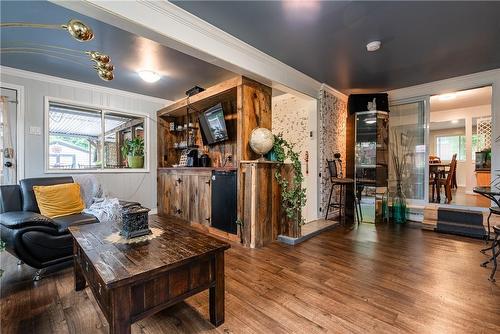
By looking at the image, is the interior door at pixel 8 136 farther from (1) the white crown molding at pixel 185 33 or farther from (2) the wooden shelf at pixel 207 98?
(1) the white crown molding at pixel 185 33

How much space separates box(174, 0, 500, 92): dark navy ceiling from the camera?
7.07 feet

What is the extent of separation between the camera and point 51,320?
1.60 meters

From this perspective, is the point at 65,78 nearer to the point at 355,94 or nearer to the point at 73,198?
the point at 73,198

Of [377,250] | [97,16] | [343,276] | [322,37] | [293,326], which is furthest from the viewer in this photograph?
[377,250]

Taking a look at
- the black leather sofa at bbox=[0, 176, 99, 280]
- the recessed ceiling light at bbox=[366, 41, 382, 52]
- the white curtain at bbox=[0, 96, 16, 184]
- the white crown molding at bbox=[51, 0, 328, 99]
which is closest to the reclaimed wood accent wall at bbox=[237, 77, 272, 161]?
the white crown molding at bbox=[51, 0, 328, 99]

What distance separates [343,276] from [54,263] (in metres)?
2.85

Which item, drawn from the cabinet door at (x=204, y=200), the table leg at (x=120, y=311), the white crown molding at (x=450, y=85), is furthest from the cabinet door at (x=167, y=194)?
the white crown molding at (x=450, y=85)

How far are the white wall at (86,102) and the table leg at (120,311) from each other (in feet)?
12.4

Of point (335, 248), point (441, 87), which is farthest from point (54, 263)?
point (441, 87)

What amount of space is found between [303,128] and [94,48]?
11.8 feet

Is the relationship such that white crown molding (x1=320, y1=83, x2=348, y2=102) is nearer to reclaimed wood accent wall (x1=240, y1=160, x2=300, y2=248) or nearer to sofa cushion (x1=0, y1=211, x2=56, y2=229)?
reclaimed wood accent wall (x1=240, y1=160, x2=300, y2=248)

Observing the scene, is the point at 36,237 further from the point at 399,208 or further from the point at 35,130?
the point at 399,208

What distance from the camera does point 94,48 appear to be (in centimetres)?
287

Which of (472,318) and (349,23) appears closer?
(472,318)
